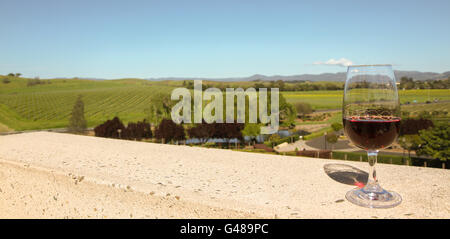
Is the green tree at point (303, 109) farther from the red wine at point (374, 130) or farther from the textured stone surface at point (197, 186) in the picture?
the red wine at point (374, 130)

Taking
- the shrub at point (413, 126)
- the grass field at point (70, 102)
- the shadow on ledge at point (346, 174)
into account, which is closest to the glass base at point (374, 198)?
the shadow on ledge at point (346, 174)

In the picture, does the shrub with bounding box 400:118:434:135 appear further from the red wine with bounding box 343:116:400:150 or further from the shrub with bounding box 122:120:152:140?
the red wine with bounding box 343:116:400:150

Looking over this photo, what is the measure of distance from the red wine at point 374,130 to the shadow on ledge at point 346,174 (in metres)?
0.41

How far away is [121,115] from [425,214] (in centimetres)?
5323

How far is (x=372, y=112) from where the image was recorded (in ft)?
4.32

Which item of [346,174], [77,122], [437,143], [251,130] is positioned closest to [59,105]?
[77,122]

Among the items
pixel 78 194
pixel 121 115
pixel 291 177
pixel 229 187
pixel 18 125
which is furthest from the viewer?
pixel 121 115

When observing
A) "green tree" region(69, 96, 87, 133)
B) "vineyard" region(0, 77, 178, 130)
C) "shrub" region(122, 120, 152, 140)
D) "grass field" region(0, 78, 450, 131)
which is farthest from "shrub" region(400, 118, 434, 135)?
"green tree" region(69, 96, 87, 133)

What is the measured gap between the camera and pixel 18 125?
4031 cm

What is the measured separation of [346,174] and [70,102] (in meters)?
61.3

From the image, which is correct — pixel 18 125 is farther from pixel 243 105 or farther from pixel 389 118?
pixel 389 118

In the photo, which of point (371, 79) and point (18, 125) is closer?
point (371, 79)
